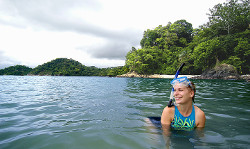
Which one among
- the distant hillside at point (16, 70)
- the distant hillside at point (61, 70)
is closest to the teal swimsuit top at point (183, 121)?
the distant hillside at point (61, 70)

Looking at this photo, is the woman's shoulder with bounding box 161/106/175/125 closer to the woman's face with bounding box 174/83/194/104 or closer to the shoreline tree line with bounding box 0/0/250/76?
the woman's face with bounding box 174/83/194/104

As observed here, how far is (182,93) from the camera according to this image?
297 centimetres

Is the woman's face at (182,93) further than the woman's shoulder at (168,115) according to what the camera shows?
No

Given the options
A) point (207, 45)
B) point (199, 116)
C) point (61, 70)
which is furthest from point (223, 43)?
point (61, 70)

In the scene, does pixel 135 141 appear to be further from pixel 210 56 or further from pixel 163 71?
pixel 163 71

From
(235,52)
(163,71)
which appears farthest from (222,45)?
(163,71)

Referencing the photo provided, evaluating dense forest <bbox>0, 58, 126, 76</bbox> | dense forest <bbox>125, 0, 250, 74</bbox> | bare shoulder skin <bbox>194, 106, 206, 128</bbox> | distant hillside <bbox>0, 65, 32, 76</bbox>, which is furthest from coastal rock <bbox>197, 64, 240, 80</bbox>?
distant hillside <bbox>0, 65, 32, 76</bbox>

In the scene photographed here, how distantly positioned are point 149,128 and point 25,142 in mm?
2970

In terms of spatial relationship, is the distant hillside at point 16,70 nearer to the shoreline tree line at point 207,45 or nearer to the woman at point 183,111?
the shoreline tree line at point 207,45

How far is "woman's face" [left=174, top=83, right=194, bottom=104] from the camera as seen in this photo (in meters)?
2.97

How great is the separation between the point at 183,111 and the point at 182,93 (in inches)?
22.4

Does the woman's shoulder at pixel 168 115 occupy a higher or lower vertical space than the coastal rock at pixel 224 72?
lower

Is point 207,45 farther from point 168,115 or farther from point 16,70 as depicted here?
point 16,70

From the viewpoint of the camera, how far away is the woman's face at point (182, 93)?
297 centimetres
